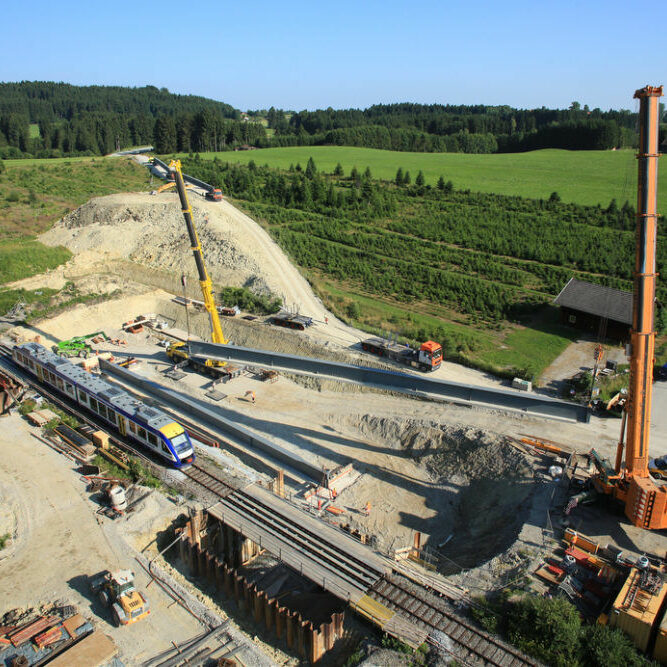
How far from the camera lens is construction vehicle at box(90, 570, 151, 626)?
20250 millimetres

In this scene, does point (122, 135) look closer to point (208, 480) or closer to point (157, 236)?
point (157, 236)

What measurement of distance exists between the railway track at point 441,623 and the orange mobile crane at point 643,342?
849 centimetres

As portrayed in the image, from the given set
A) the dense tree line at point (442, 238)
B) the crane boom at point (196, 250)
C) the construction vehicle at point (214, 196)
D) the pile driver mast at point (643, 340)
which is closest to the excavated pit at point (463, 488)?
the pile driver mast at point (643, 340)

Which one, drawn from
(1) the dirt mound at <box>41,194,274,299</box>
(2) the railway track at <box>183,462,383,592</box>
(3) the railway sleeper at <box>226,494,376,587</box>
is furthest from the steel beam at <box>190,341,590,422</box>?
(1) the dirt mound at <box>41,194,274,299</box>

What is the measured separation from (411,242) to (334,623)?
5501 cm

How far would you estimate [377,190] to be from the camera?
87.0 metres

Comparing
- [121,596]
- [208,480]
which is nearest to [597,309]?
[208,480]

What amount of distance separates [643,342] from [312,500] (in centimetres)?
1750

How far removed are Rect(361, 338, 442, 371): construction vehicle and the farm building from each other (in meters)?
13.4

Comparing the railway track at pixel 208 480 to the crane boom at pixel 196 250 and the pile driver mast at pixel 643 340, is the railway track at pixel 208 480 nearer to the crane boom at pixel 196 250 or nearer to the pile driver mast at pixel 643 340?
the crane boom at pixel 196 250

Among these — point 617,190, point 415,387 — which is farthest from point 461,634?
point 617,190

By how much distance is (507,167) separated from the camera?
11375 cm

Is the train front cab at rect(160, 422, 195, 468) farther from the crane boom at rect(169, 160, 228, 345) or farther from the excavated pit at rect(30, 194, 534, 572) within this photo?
the crane boom at rect(169, 160, 228, 345)

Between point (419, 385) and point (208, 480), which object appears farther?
point (419, 385)
